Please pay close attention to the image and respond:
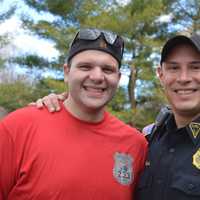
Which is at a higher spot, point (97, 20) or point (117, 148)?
point (97, 20)

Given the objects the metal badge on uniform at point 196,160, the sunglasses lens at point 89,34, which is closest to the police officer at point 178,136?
the metal badge on uniform at point 196,160

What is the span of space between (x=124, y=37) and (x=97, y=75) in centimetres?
1533

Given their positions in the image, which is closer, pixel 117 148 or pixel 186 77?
pixel 186 77

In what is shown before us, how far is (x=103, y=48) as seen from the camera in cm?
301

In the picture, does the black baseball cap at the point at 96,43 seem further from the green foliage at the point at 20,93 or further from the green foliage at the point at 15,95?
the green foliage at the point at 15,95

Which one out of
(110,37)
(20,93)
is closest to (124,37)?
(20,93)

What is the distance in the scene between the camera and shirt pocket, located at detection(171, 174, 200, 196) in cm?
253

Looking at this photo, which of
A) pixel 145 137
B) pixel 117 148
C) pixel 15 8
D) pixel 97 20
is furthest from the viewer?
pixel 15 8

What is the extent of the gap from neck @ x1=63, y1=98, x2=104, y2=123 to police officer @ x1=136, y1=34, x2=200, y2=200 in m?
0.43

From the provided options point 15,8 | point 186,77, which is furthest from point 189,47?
point 15,8

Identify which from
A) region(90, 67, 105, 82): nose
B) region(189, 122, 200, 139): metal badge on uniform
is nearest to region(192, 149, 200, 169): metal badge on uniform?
region(189, 122, 200, 139): metal badge on uniform

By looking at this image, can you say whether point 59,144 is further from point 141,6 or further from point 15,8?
point 15,8

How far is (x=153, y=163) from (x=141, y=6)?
53.8 ft

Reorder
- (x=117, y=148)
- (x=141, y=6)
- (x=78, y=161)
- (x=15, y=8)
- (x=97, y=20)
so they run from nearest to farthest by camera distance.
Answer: (x=78, y=161) → (x=117, y=148) → (x=97, y=20) → (x=141, y=6) → (x=15, y=8)
